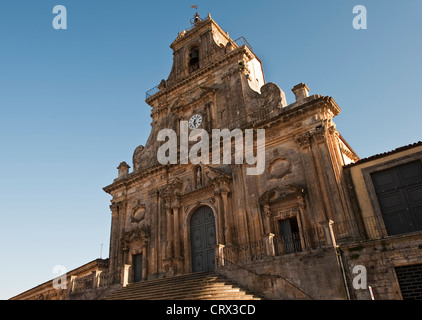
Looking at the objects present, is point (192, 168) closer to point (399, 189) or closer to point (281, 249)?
point (281, 249)

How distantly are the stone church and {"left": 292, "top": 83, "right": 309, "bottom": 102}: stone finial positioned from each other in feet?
0.21

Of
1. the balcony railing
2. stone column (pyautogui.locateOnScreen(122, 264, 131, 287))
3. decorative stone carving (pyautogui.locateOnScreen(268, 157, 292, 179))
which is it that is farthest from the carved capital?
stone column (pyautogui.locateOnScreen(122, 264, 131, 287))

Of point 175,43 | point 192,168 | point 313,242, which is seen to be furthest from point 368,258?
point 175,43

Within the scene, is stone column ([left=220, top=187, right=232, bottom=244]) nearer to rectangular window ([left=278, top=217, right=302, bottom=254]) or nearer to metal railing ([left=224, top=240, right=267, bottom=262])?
metal railing ([left=224, top=240, right=267, bottom=262])

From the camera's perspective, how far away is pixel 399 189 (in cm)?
1305

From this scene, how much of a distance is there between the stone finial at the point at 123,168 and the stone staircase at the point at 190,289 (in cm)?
919

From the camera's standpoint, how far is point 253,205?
51.5 ft

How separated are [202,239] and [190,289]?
5.15 m

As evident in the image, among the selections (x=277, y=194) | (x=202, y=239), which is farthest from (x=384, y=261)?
(x=202, y=239)

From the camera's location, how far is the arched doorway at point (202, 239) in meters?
16.7

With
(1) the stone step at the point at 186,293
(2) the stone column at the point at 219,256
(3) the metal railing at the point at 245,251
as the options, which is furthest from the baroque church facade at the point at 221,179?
(1) the stone step at the point at 186,293

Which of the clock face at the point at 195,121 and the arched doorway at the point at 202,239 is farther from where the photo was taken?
the clock face at the point at 195,121

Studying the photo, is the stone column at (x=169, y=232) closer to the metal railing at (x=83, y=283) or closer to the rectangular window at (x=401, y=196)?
the metal railing at (x=83, y=283)

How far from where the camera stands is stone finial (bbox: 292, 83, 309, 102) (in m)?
16.1
